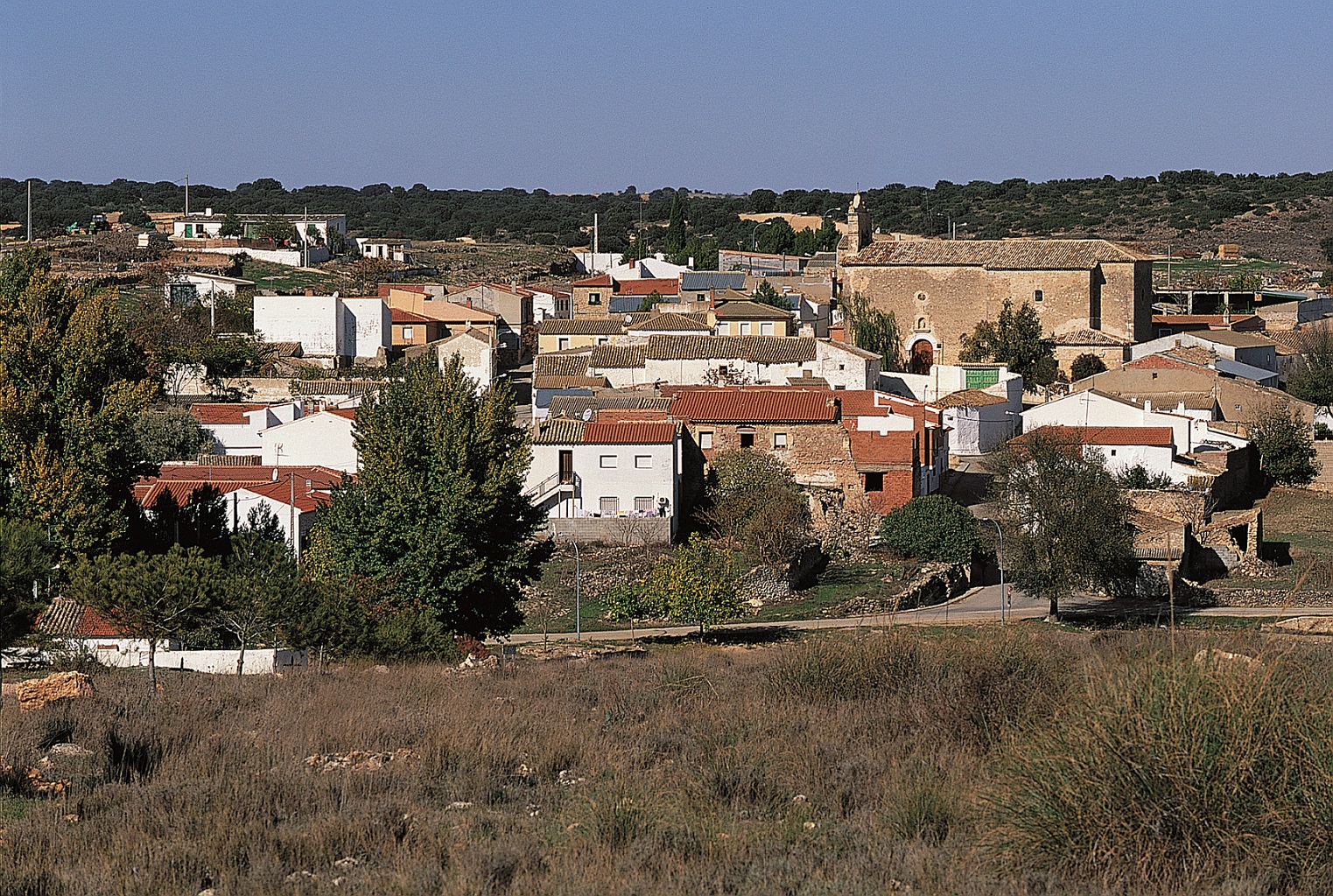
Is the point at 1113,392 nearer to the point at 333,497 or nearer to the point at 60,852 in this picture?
the point at 333,497

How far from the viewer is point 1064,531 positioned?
1127 inches

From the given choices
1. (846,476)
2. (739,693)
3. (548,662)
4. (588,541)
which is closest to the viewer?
(739,693)

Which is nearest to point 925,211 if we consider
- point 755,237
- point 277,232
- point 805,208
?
point 805,208

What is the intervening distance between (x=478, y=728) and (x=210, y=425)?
105 ft

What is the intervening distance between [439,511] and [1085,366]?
4159 cm

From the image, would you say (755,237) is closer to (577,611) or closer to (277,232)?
(277,232)

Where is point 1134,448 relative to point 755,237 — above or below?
below

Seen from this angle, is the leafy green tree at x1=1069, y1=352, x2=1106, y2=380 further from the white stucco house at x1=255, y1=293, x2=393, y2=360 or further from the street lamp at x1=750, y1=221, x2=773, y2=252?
the street lamp at x1=750, y1=221, x2=773, y2=252

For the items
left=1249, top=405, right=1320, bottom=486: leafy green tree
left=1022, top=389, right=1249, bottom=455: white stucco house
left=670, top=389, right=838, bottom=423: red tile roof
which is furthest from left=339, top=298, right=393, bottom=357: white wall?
left=1249, top=405, right=1320, bottom=486: leafy green tree

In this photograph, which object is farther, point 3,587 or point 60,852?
point 3,587

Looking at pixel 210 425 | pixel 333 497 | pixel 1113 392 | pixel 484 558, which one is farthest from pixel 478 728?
pixel 1113 392

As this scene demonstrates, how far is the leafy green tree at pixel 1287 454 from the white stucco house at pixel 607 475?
19.0 m

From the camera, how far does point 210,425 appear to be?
3950 cm

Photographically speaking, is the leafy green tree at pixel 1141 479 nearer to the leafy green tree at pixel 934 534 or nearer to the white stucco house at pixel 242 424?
the leafy green tree at pixel 934 534
